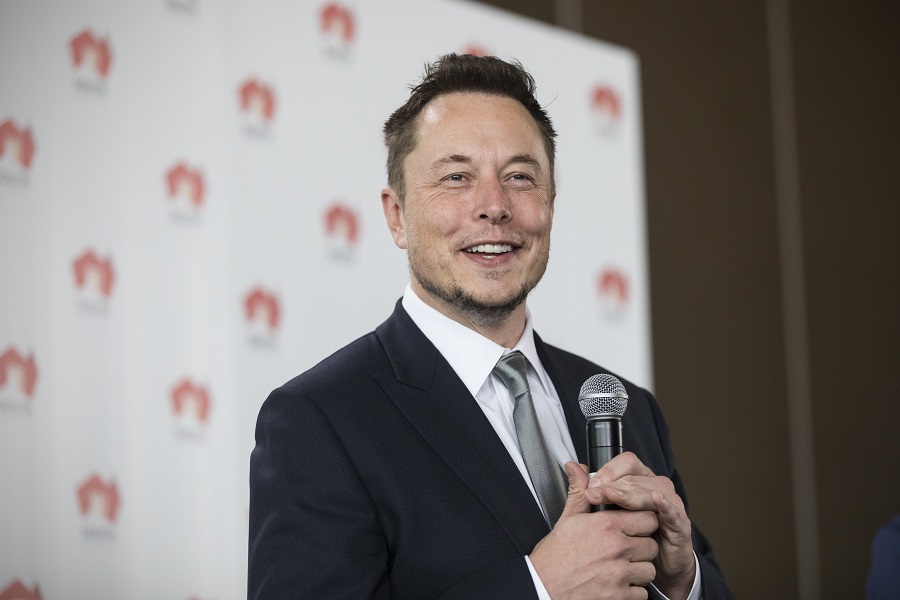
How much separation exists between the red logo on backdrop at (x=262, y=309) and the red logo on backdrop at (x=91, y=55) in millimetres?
795

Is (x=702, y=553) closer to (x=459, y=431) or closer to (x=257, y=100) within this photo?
(x=459, y=431)

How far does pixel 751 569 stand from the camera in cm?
529

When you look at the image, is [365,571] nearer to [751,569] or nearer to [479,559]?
[479,559]

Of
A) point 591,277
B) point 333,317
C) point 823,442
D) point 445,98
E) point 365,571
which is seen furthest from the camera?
point 823,442

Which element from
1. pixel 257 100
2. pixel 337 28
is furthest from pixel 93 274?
pixel 337 28

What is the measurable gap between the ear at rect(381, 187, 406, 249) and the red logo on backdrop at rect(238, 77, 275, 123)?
1.20m

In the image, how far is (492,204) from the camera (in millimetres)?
1852

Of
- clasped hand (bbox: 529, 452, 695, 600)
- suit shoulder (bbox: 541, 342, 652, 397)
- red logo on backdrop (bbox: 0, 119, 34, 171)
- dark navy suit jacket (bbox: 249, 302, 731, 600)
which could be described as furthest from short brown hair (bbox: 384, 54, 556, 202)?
red logo on backdrop (bbox: 0, 119, 34, 171)

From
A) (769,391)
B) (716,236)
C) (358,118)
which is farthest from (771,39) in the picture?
(358,118)

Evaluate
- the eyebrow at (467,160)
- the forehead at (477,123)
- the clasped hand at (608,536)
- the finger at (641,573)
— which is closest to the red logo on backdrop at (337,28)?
the forehead at (477,123)

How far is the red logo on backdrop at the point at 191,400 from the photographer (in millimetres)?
2955

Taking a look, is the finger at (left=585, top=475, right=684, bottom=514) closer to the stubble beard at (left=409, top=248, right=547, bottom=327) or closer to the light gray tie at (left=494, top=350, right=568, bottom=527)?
the light gray tie at (left=494, top=350, right=568, bottom=527)

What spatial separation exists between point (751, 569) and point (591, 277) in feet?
7.51

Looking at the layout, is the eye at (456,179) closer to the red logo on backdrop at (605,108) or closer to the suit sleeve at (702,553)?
the suit sleeve at (702,553)
